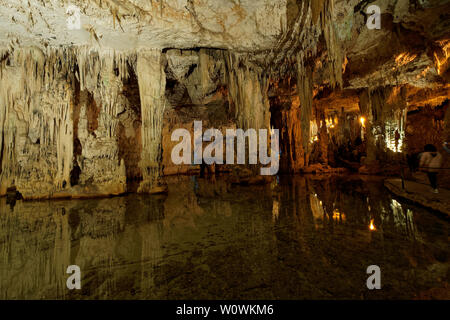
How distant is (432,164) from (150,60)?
7.10 metres

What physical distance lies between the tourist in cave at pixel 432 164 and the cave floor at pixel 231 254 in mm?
1032

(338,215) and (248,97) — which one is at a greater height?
(248,97)

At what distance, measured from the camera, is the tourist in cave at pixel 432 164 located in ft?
13.8

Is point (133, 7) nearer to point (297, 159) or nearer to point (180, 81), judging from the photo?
point (180, 81)

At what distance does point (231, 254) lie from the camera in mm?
2203

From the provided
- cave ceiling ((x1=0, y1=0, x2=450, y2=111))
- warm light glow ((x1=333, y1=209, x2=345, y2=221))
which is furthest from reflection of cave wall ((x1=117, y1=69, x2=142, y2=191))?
warm light glow ((x1=333, y1=209, x2=345, y2=221))

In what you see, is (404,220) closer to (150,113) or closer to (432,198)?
(432,198)

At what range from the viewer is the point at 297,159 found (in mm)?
12781

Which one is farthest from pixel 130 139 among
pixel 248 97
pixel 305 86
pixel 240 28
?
pixel 305 86

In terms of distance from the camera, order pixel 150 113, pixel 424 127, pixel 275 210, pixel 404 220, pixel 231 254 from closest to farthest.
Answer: pixel 231 254 < pixel 404 220 < pixel 275 210 < pixel 150 113 < pixel 424 127
